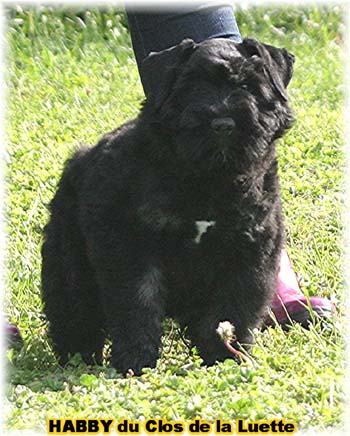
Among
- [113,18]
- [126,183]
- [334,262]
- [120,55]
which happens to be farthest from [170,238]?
[113,18]

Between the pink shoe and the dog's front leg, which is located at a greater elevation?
the dog's front leg

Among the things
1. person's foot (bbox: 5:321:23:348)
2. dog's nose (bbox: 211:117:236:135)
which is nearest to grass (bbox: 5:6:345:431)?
person's foot (bbox: 5:321:23:348)

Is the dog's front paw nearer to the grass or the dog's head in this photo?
the grass

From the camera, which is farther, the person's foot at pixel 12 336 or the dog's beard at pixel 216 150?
the person's foot at pixel 12 336

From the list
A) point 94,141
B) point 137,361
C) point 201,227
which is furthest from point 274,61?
point 94,141

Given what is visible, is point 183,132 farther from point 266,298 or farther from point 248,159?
point 266,298

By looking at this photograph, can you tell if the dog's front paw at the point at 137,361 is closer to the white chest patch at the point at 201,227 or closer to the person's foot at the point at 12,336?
the white chest patch at the point at 201,227

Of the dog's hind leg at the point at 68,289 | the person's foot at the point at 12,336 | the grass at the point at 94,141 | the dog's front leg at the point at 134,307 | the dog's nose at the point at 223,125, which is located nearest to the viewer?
the grass at the point at 94,141

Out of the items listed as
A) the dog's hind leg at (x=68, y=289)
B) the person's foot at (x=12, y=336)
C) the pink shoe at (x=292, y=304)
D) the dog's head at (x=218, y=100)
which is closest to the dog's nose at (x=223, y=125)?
the dog's head at (x=218, y=100)

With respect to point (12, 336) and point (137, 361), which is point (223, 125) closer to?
point (137, 361)
